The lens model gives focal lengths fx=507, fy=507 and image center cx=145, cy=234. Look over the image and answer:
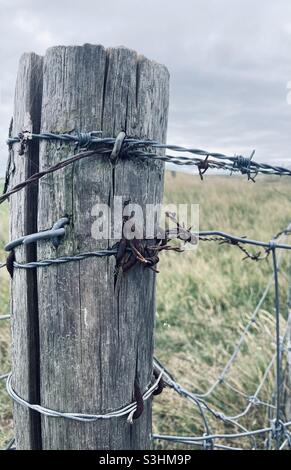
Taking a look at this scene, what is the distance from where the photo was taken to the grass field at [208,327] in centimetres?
316

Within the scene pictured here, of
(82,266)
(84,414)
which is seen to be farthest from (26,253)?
(84,414)

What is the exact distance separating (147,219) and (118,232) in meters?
0.09

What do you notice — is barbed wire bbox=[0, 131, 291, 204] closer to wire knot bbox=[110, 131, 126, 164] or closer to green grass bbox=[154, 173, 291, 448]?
wire knot bbox=[110, 131, 126, 164]

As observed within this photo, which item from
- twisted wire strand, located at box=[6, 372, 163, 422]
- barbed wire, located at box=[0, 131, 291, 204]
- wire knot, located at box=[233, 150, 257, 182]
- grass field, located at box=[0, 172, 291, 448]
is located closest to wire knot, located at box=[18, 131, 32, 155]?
barbed wire, located at box=[0, 131, 291, 204]

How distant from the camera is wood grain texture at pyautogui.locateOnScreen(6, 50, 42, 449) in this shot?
1.32 meters

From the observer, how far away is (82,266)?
50.1 inches

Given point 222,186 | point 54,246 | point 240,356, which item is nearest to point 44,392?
point 54,246

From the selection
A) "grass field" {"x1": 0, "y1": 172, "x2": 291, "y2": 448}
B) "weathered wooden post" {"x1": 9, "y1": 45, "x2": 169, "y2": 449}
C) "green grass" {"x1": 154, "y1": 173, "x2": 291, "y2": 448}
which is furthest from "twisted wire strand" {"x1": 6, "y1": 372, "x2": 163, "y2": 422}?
"grass field" {"x1": 0, "y1": 172, "x2": 291, "y2": 448}

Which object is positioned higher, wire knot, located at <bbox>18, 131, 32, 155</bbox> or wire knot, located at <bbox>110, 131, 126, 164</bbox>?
wire knot, located at <bbox>18, 131, 32, 155</bbox>

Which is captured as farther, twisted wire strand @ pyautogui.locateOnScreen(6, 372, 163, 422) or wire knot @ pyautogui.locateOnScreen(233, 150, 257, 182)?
wire knot @ pyautogui.locateOnScreen(233, 150, 257, 182)

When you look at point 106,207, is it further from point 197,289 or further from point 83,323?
point 197,289

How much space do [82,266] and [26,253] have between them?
18 centimetres

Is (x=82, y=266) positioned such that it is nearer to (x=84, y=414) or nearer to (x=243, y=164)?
(x=84, y=414)

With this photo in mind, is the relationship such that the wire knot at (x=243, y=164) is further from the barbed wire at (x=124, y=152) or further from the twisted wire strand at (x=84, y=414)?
the twisted wire strand at (x=84, y=414)
